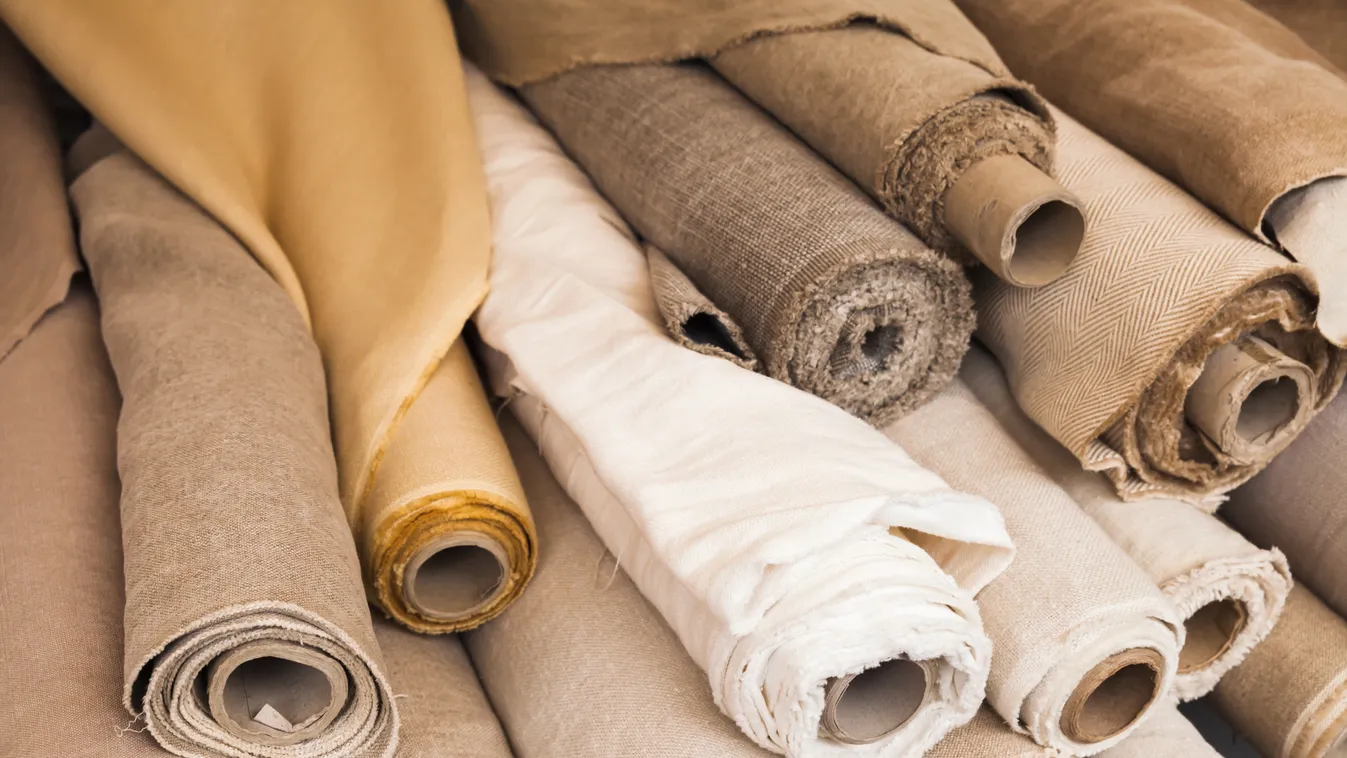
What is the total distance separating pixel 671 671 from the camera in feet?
2.95

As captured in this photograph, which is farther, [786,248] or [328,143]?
[328,143]

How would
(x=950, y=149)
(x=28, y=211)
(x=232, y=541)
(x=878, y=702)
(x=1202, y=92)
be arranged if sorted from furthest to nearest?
(x=28, y=211) < (x=1202, y=92) < (x=950, y=149) < (x=878, y=702) < (x=232, y=541)

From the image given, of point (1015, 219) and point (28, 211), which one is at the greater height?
point (1015, 219)

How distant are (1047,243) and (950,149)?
0.13m

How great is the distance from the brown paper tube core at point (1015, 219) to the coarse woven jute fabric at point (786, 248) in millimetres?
50

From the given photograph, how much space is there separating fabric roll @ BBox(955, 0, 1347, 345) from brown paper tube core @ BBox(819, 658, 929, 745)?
495 millimetres

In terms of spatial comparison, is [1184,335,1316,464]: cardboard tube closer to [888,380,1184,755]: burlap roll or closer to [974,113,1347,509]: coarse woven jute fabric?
[974,113,1347,509]: coarse woven jute fabric

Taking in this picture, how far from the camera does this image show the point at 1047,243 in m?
0.98

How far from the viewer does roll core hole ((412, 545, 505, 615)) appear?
3.20ft

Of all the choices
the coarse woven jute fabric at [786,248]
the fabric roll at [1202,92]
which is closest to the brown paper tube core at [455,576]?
the coarse woven jute fabric at [786,248]

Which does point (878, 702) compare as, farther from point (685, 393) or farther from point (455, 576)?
point (455, 576)

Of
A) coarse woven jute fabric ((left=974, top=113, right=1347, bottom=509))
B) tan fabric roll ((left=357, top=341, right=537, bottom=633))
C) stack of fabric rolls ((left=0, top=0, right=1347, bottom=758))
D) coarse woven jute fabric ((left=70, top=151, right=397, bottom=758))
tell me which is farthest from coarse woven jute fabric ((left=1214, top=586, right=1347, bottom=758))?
coarse woven jute fabric ((left=70, top=151, right=397, bottom=758))

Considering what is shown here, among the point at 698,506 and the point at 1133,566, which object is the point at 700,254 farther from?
the point at 1133,566

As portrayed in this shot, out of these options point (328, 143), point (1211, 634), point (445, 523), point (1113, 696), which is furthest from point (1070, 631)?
point (328, 143)
